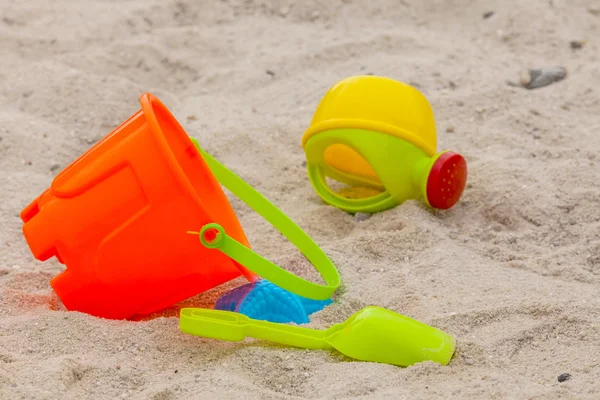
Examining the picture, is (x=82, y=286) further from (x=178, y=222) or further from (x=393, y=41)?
(x=393, y=41)

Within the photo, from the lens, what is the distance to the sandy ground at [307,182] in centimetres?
131

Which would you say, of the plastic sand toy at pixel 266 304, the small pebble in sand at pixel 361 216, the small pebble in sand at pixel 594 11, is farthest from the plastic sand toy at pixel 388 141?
the small pebble in sand at pixel 594 11

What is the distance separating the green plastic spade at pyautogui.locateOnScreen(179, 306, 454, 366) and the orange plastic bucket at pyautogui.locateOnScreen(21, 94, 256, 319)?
0.11 metres

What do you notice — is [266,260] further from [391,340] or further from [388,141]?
[388,141]

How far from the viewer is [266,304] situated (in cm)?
153

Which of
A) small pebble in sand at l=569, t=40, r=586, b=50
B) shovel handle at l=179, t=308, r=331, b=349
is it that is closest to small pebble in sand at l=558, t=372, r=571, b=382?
shovel handle at l=179, t=308, r=331, b=349

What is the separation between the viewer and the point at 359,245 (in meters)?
1.77

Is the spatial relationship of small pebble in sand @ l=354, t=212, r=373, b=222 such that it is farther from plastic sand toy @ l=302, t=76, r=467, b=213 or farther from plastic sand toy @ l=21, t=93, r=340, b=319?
plastic sand toy @ l=21, t=93, r=340, b=319

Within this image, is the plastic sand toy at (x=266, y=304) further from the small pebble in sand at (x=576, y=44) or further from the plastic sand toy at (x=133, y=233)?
the small pebble in sand at (x=576, y=44)

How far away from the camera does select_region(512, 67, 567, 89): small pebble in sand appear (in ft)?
8.34

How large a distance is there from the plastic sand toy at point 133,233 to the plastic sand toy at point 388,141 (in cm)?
45

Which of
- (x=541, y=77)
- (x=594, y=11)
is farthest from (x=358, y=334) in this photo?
(x=594, y=11)

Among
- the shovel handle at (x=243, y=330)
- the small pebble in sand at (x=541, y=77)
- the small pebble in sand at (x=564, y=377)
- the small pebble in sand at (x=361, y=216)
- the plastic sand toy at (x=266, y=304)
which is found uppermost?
the shovel handle at (x=243, y=330)

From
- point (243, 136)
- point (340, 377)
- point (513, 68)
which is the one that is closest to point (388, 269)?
point (340, 377)
